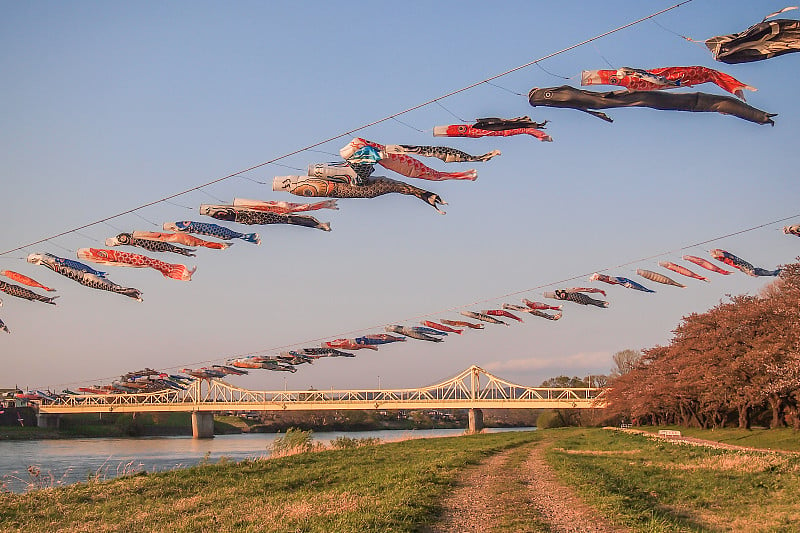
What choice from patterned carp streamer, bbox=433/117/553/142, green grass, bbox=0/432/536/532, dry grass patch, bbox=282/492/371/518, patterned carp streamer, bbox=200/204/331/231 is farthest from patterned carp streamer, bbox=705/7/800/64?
patterned carp streamer, bbox=200/204/331/231

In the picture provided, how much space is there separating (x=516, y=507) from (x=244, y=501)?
6.72 meters

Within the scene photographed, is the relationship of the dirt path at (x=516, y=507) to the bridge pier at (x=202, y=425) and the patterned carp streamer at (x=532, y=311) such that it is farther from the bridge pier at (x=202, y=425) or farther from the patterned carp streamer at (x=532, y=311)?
the bridge pier at (x=202, y=425)

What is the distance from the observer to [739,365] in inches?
1913

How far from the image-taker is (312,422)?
528 feet

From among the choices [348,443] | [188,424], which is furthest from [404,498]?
[188,424]

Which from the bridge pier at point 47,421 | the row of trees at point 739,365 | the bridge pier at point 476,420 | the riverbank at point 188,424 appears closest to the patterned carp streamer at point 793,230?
the row of trees at point 739,365

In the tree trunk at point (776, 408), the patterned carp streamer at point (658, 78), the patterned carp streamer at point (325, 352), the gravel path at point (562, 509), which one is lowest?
the gravel path at point (562, 509)

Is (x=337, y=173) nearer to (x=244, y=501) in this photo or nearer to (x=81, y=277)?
(x=244, y=501)

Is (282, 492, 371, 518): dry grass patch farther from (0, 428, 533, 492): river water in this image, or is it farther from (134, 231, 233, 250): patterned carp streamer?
(0, 428, 533, 492): river water

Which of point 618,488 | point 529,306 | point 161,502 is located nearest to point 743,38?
point 618,488

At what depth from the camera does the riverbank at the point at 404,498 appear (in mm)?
15164

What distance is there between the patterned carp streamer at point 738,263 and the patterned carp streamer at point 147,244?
68.0 ft

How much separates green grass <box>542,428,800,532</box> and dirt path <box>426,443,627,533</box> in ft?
1.87

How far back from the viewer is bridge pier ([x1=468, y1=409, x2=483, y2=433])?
376 ft
